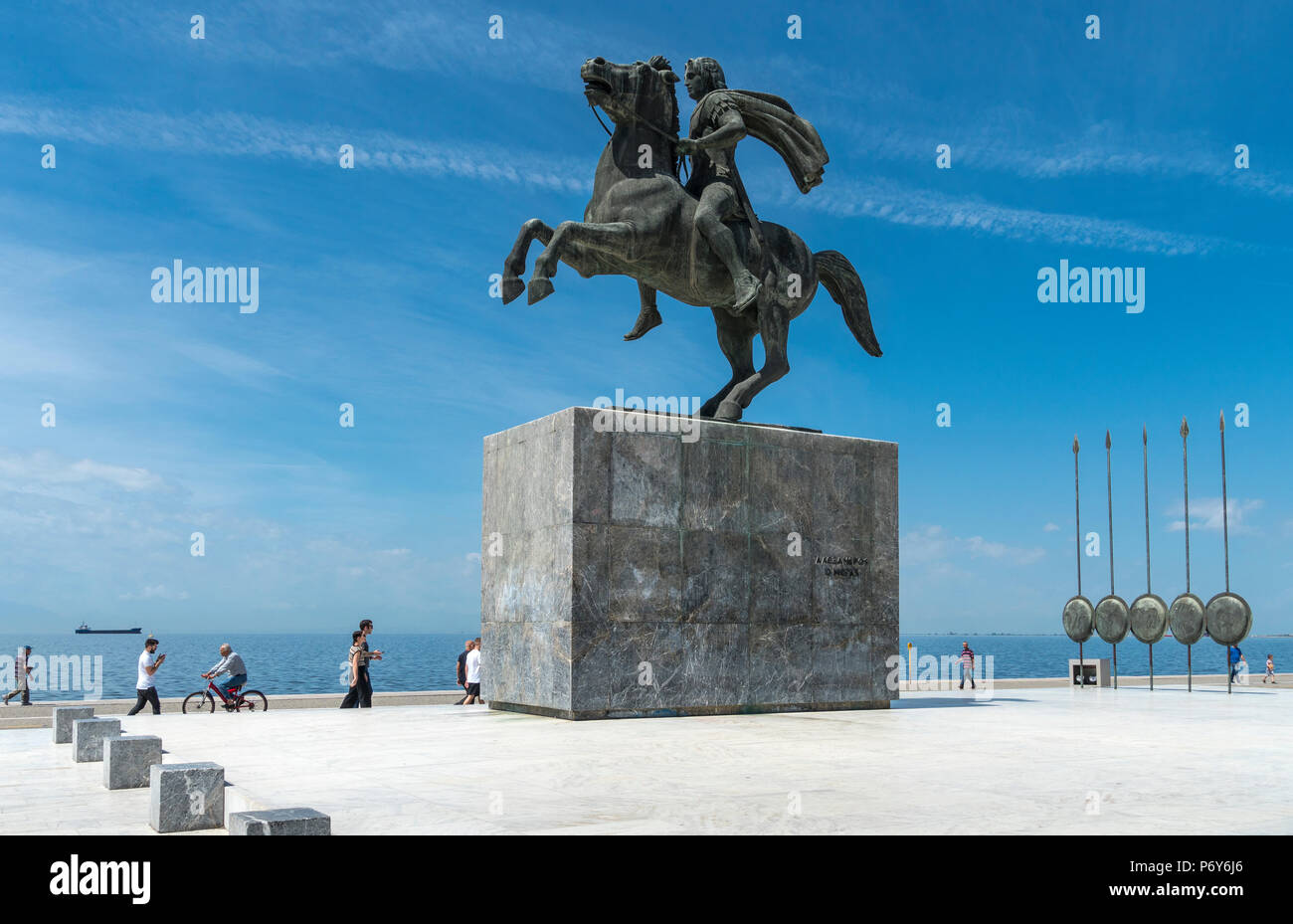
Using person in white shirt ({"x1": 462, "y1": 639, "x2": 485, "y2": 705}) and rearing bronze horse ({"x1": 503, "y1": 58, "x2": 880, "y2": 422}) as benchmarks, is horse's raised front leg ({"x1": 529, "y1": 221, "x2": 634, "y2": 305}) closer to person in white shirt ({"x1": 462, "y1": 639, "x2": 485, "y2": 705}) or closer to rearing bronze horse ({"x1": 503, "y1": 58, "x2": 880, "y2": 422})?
rearing bronze horse ({"x1": 503, "y1": 58, "x2": 880, "y2": 422})

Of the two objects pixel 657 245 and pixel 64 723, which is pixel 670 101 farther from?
pixel 64 723

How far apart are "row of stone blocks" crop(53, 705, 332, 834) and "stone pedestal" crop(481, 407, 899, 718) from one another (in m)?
5.30

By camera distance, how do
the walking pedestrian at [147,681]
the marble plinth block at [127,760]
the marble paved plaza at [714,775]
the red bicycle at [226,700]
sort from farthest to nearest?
the red bicycle at [226,700]
the walking pedestrian at [147,681]
the marble plinth block at [127,760]
the marble paved plaza at [714,775]

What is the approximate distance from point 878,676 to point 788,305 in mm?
5482

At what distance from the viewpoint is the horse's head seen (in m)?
15.2

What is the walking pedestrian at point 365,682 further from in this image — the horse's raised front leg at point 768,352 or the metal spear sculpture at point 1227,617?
the metal spear sculpture at point 1227,617

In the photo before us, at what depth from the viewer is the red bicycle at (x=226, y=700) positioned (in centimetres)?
2305

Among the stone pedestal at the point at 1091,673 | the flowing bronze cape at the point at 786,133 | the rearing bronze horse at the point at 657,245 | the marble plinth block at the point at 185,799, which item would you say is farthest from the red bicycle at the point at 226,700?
the stone pedestal at the point at 1091,673

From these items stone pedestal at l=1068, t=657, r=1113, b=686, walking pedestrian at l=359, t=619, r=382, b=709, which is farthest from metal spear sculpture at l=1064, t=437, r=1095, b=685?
→ walking pedestrian at l=359, t=619, r=382, b=709

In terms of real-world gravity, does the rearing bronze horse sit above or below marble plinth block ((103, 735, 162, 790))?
above

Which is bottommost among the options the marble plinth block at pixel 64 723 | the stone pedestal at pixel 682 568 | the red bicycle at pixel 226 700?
the red bicycle at pixel 226 700

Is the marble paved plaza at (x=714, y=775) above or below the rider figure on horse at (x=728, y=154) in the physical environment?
below

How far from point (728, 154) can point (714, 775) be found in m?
9.83

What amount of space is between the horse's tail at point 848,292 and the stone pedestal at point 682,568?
254 centimetres
